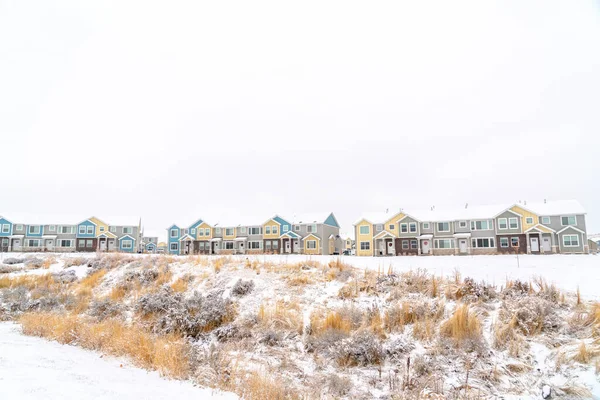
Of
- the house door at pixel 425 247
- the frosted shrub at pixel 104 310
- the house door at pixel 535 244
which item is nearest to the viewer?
the frosted shrub at pixel 104 310

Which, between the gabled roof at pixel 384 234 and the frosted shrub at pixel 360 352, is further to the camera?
the gabled roof at pixel 384 234

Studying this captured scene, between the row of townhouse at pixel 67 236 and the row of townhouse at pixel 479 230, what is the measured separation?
4254 centimetres

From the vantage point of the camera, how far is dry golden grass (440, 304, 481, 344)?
30.7 ft

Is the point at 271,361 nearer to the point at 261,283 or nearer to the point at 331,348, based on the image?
the point at 331,348

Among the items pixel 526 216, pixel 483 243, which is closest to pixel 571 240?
pixel 526 216

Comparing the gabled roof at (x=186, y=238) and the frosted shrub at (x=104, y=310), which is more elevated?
the gabled roof at (x=186, y=238)

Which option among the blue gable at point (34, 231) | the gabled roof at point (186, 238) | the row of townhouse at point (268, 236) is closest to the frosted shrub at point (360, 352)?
the row of townhouse at point (268, 236)

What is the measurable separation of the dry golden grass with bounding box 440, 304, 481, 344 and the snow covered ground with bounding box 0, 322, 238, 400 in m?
6.04

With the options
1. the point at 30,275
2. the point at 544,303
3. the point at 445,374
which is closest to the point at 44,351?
the point at 445,374

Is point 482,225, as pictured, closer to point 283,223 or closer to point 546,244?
point 546,244

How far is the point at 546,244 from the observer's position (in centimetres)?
4403

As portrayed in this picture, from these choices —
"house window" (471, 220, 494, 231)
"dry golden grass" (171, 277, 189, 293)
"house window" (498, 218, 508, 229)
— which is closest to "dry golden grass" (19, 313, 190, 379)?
"dry golden grass" (171, 277, 189, 293)

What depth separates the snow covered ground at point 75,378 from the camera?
517 cm

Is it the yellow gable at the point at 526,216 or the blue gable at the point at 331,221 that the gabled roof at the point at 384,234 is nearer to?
the blue gable at the point at 331,221
